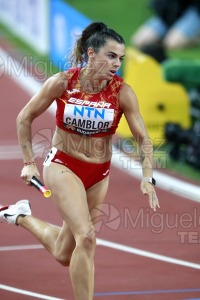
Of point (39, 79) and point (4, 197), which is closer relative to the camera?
point (4, 197)

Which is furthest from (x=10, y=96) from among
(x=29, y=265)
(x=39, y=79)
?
(x=29, y=265)

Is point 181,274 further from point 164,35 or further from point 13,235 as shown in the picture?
point 164,35

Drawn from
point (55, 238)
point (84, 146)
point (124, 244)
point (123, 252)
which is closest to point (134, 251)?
point (123, 252)

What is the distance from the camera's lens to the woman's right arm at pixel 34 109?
8.51 m

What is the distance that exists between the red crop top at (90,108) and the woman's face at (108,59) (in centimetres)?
15

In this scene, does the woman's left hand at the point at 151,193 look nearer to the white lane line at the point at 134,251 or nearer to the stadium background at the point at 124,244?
the stadium background at the point at 124,244

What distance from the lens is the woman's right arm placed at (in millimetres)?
8508

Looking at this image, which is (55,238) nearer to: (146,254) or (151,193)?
(151,193)

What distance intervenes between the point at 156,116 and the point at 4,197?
3.98 metres

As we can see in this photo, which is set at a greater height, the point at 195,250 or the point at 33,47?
the point at 33,47

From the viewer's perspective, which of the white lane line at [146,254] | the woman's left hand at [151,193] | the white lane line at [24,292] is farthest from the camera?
the white lane line at [146,254]

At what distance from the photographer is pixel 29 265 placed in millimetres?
10383

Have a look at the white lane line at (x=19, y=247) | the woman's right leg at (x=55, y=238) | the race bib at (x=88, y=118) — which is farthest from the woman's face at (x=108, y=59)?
the white lane line at (x=19, y=247)

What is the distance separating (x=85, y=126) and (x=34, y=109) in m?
0.46
